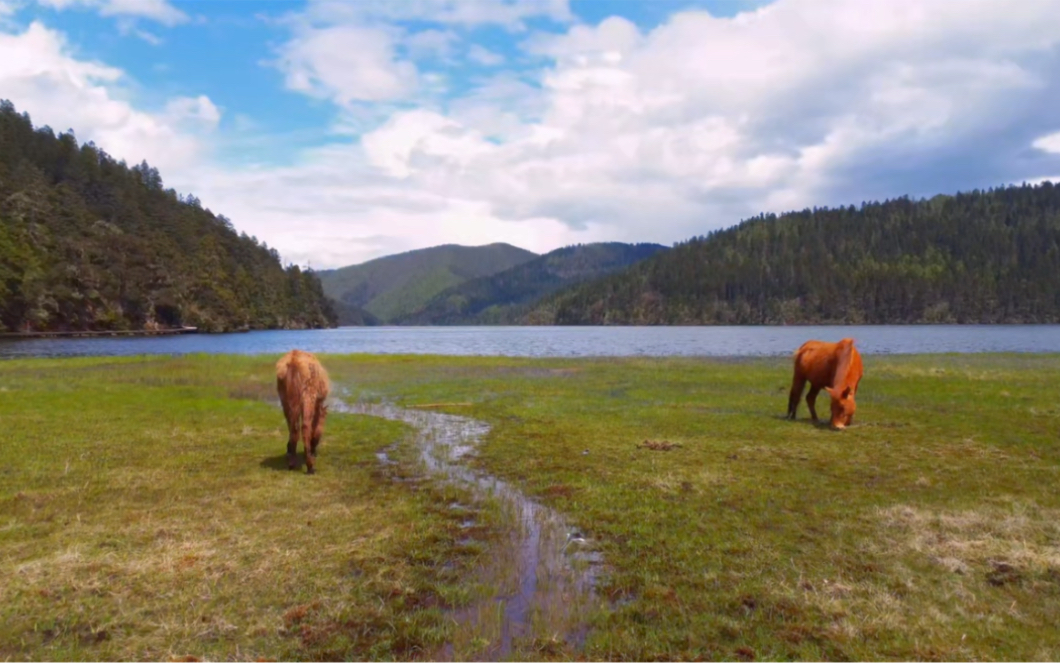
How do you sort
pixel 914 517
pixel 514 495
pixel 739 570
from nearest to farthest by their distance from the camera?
pixel 739 570 → pixel 914 517 → pixel 514 495

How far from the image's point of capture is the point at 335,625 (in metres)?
6.71

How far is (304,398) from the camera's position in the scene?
1369 cm

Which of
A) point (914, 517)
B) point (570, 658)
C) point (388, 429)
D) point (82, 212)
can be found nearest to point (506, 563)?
point (570, 658)

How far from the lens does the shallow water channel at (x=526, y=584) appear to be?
21.4 ft

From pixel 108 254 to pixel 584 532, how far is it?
141467mm

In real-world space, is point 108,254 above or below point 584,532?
above

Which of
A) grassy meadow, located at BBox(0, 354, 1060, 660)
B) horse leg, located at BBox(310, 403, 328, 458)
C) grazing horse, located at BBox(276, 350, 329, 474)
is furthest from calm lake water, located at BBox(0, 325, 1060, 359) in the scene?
grazing horse, located at BBox(276, 350, 329, 474)

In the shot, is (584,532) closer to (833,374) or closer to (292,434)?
(292,434)

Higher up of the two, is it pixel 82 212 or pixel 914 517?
pixel 82 212

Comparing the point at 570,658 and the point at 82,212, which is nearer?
the point at 570,658

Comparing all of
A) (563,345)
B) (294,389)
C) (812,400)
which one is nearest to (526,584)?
(294,389)

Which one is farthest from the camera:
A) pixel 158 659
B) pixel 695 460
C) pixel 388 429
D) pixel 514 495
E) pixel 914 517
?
pixel 388 429

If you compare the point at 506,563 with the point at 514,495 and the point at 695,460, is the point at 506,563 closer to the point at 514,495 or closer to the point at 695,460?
the point at 514,495

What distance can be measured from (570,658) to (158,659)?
418 cm
